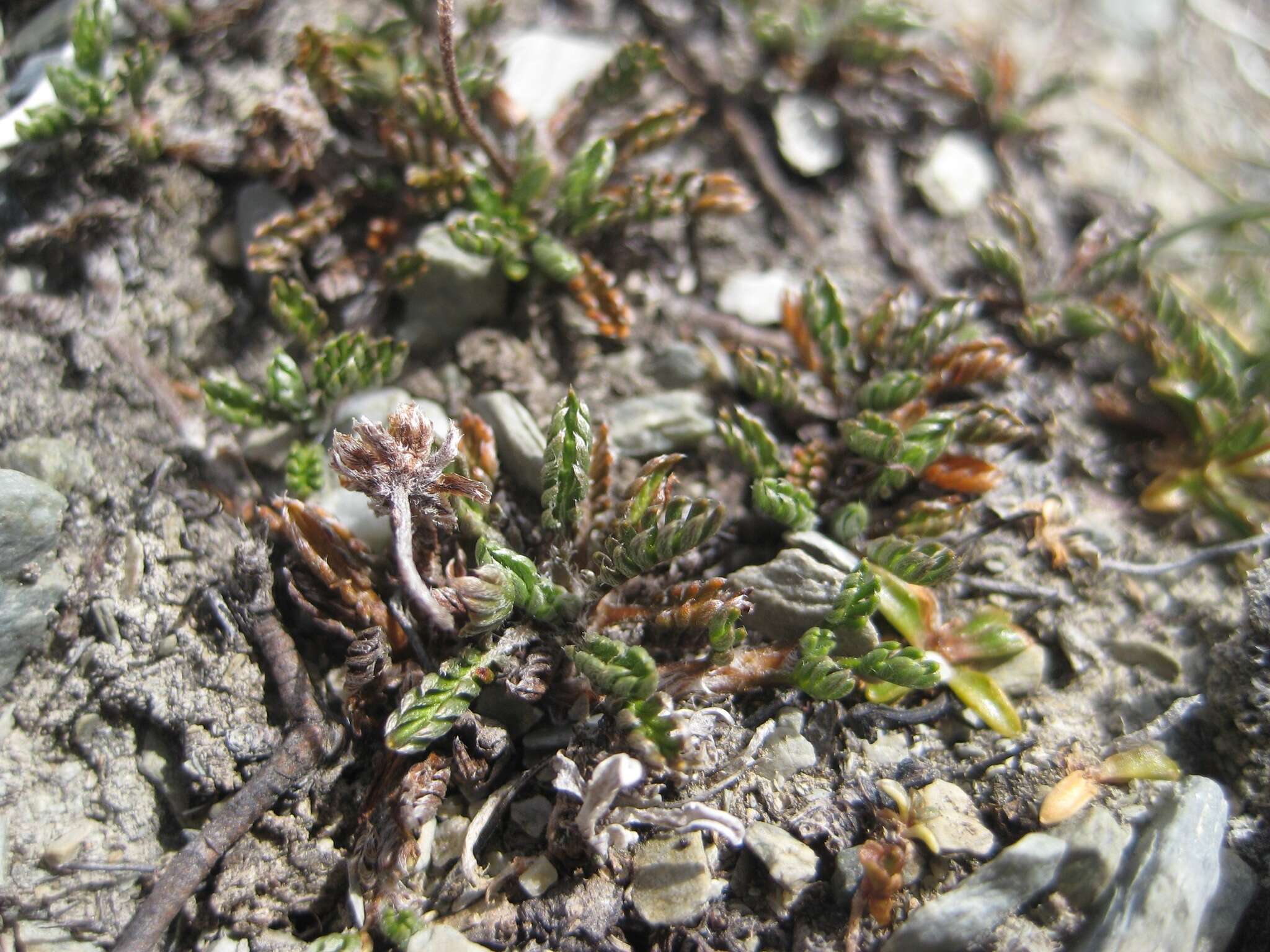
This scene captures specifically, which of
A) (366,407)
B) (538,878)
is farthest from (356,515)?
(538,878)

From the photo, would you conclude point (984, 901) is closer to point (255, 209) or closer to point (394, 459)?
point (394, 459)

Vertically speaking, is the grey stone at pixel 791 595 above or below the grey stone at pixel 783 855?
above

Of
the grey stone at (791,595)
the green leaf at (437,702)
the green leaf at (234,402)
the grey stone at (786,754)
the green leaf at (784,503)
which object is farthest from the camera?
the green leaf at (234,402)

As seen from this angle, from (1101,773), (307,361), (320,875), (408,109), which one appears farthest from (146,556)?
(1101,773)

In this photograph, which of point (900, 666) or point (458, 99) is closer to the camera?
point (900, 666)

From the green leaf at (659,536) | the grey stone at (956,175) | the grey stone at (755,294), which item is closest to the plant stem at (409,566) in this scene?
the green leaf at (659,536)

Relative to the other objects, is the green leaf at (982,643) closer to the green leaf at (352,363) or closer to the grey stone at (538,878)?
the grey stone at (538,878)

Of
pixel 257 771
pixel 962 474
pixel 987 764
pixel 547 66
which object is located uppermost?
pixel 547 66

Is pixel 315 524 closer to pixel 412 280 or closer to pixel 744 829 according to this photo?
pixel 412 280

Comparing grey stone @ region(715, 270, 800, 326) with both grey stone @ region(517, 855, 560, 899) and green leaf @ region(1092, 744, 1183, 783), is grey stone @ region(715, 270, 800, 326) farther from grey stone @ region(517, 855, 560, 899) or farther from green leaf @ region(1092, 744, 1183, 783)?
grey stone @ region(517, 855, 560, 899)
